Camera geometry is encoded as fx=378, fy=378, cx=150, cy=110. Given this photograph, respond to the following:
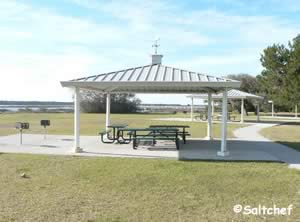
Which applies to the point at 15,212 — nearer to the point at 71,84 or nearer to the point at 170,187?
the point at 170,187

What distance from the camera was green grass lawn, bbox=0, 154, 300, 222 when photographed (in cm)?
560

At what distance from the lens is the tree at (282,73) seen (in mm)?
28562

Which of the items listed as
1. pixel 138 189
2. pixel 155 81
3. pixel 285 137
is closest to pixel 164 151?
pixel 155 81

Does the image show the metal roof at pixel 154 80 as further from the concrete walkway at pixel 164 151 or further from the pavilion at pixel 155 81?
the concrete walkway at pixel 164 151

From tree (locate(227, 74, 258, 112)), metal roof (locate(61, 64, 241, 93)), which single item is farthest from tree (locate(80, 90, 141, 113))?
metal roof (locate(61, 64, 241, 93))

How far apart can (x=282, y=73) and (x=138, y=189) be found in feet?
89.5

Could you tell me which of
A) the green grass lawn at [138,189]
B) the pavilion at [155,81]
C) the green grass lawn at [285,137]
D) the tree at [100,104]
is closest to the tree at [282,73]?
the green grass lawn at [285,137]

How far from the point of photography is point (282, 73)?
31.5m

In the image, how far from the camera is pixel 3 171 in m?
8.48

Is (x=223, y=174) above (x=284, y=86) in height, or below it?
below

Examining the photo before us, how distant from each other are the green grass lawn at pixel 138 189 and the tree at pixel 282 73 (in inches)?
819

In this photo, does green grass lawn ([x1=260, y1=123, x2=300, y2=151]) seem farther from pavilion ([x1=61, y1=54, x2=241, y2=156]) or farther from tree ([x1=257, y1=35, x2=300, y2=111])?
tree ([x1=257, y1=35, x2=300, y2=111])

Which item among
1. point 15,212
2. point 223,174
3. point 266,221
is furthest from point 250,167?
point 15,212

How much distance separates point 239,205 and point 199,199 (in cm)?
67
